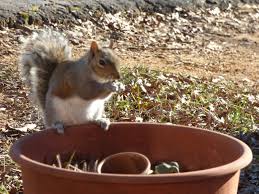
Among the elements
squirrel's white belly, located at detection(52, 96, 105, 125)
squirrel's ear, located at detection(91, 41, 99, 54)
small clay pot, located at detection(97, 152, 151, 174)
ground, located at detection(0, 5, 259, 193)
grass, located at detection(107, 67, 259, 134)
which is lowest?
ground, located at detection(0, 5, 259, 193)

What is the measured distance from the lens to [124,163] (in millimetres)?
2344

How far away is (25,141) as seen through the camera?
230 cm

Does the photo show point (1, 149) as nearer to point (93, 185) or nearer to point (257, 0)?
point (93, 185)

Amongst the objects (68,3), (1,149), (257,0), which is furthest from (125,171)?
(257,0)

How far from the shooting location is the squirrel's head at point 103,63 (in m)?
2.84

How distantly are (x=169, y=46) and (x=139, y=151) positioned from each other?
360cm

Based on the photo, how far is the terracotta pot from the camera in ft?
6.37

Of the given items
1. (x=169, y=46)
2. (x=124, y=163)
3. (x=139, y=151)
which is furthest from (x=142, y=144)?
(x=169, y=46)

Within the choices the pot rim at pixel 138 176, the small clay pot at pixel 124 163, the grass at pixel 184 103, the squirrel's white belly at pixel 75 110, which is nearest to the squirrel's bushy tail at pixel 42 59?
the squirrel's white belly at pixel 75 110

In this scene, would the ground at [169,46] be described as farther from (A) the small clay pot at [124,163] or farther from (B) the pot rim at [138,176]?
(B) the pot rim at [138,176]

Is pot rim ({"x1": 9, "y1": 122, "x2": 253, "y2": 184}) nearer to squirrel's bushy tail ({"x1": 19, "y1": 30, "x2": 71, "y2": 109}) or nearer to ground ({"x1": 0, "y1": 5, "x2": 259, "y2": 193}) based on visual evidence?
squirrel's bushy tail ({"x1": 19, "y1": 30, "x2": 71, "y2": 109})

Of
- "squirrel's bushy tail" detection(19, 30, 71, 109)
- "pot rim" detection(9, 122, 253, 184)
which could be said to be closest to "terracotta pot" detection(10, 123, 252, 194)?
"pot rim" detection(9, 122, 253, 184)

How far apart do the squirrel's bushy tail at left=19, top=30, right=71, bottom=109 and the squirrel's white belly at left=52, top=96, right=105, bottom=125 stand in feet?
0.70

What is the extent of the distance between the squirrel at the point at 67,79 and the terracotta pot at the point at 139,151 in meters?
0.16
